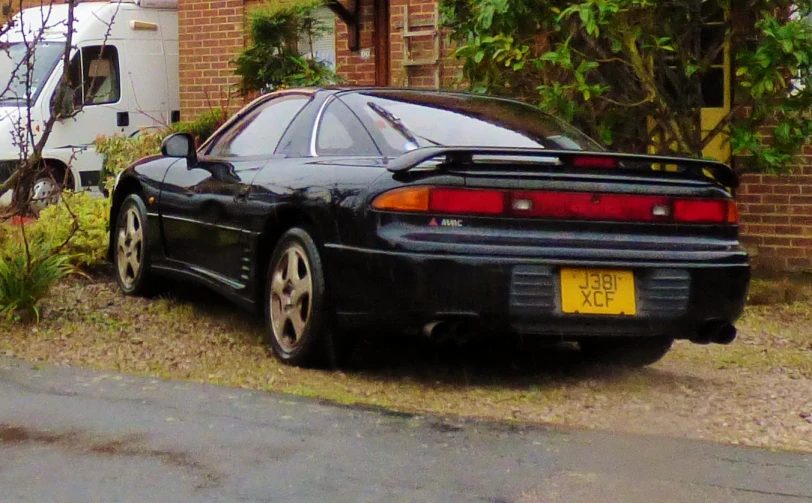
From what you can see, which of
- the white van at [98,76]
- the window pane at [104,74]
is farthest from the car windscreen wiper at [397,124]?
the window pane at [104,74]

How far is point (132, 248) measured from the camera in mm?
8227

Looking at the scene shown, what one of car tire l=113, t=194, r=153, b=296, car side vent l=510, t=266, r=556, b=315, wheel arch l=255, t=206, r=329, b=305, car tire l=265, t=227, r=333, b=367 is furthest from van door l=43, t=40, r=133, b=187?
car side vent l=510, t=266, r=556, b=315

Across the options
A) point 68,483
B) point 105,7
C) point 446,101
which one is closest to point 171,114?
point 105,7

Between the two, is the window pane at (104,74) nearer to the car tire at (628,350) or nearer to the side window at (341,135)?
the side window at (341,135)

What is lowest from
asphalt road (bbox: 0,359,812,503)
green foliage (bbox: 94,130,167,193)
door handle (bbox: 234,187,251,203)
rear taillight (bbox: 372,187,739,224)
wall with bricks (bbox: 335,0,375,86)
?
asphalt road (bbox: 0,359,812,503)

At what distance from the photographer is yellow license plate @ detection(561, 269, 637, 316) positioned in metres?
5.55

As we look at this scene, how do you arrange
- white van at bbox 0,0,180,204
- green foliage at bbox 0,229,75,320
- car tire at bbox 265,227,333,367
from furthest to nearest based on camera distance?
1. white van at bbox 0,0,180,204
2. green foliage at bbox 0,229,75,320
3. car tire at bbox 265,227,333,367

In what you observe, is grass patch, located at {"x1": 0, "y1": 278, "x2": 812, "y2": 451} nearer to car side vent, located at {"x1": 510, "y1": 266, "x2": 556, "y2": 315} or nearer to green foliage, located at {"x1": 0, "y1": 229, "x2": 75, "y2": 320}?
green foliage, located at {"x1": 0, "y1": 229, "x2": 75, "y2": 320}

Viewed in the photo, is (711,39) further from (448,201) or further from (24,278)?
(24,278)

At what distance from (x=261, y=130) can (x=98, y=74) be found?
358 inches

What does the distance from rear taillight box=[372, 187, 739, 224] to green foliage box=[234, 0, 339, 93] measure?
6.97m

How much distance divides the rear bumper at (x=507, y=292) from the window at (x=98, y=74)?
1032 centimetres

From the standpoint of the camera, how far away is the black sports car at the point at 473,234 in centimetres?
548

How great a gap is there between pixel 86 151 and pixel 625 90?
7.86m
